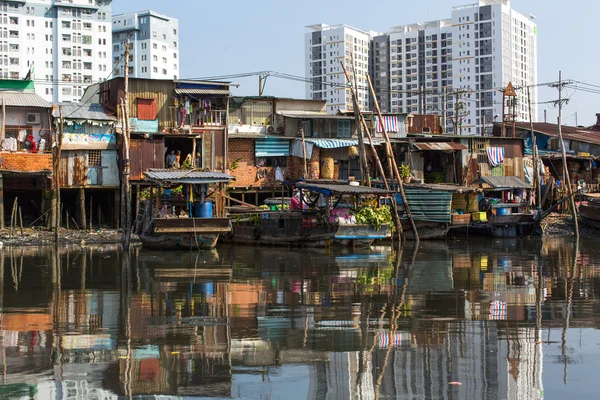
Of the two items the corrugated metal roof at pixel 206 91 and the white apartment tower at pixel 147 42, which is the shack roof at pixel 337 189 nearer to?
the corrugated metal roof at pixel 206 91

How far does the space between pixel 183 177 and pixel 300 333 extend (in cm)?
1881

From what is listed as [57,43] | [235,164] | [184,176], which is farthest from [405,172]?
[57,43]

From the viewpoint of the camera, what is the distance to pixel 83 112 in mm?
39625

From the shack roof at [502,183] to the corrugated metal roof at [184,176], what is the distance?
19.5 m

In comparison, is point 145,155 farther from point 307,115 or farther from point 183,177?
point 183,177

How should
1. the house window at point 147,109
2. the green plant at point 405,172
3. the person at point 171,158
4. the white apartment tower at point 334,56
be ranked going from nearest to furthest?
the person at point 171,158 → the house window at point 147,109 → the green plant at point 405,172 → the white apartment tower at point 334,56

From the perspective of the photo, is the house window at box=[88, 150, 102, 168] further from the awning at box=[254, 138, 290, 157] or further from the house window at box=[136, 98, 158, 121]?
the awning at box=[254, 138, 290, 157]

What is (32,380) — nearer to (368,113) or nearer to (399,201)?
(399,201)

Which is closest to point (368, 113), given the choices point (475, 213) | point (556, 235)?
point (475, 213)

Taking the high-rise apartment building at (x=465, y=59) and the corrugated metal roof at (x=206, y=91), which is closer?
the corrugated metal roof at (x=206, y=91)

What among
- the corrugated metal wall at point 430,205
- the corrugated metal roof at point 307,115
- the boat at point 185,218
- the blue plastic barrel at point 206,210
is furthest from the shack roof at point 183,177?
the corrugated metal roof at point 307,115

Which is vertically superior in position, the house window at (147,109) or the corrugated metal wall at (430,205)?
the house window at (147,109)

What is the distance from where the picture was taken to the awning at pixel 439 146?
4428 cm

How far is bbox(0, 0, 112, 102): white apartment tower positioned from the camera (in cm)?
9288
